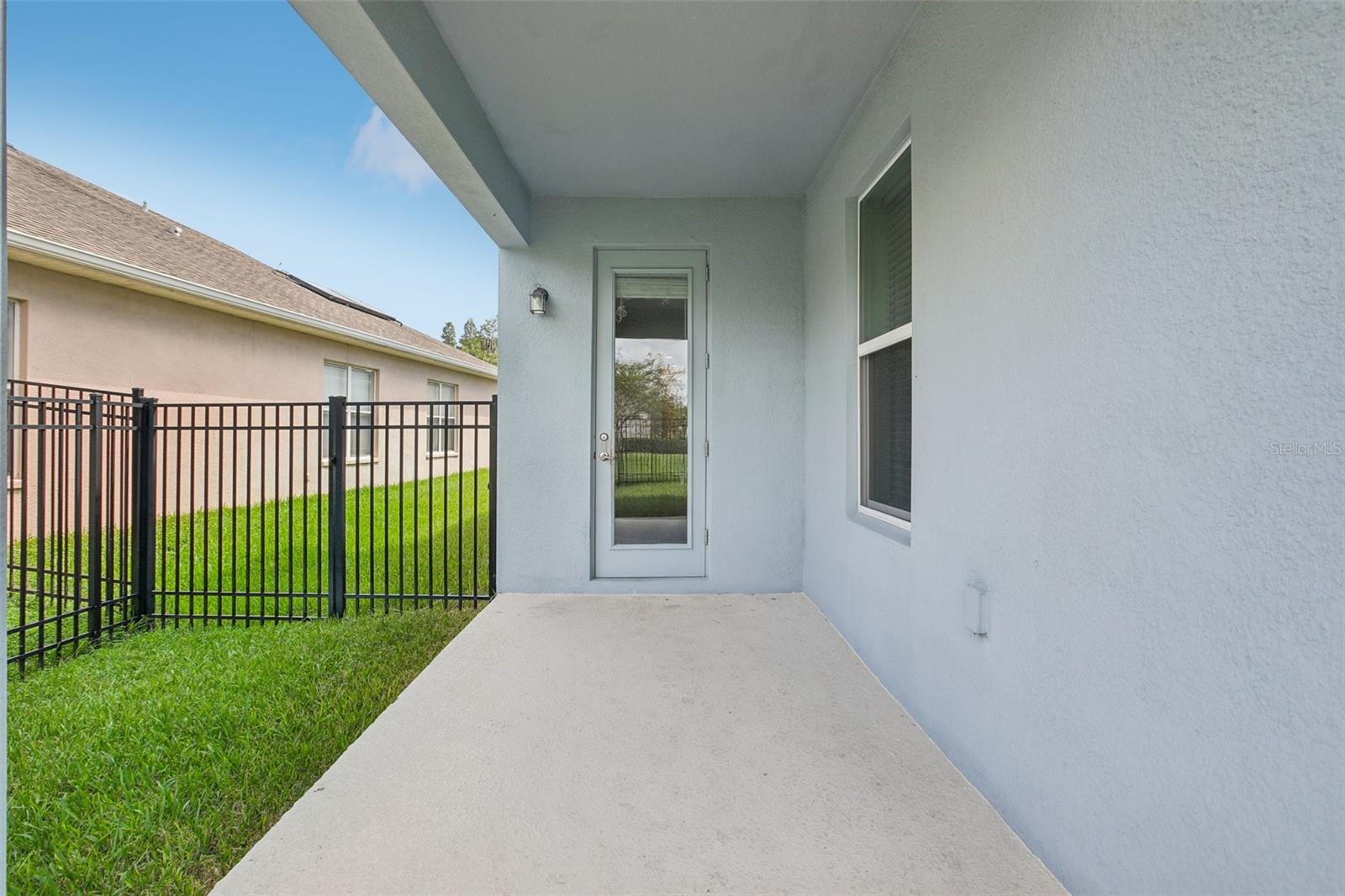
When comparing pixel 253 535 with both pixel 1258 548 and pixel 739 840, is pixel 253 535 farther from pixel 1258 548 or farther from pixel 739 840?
pixel 1258 548

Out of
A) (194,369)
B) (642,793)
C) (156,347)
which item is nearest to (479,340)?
(194,369)

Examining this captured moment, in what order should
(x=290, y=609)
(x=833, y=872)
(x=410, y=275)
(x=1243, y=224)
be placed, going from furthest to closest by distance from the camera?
1. (x=410, y=275)
2. (x=290, y=609)
3. (x=833, y=872)
4. (x=1243, y=224)

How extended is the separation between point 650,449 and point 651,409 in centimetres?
31

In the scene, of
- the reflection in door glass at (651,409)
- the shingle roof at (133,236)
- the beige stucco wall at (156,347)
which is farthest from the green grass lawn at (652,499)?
the shingle roof at (133,236)

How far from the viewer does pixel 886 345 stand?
9.06ft

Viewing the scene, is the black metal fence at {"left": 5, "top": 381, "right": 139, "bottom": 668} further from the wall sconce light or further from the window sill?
the window sill

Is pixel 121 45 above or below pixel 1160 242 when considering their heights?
above

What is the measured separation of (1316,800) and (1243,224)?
1027 millimetres

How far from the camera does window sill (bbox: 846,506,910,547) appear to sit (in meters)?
2.50

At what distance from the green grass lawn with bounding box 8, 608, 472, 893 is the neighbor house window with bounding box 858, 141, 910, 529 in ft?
8.97

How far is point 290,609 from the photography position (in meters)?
3.85

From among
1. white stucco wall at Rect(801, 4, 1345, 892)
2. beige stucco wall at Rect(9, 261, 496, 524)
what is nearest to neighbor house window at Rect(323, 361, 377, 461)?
beige stucco wall at Rect(9, 261, 496, 524)

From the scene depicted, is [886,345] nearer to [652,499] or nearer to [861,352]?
[861,352]

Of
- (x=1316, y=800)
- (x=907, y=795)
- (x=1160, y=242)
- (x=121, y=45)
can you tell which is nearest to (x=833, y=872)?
(x=907, y=795)
